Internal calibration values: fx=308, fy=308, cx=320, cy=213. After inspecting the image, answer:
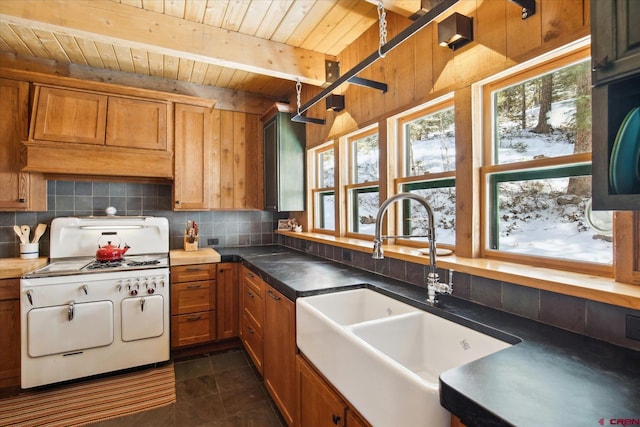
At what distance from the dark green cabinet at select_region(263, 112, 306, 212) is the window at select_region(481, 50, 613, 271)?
6.99ft

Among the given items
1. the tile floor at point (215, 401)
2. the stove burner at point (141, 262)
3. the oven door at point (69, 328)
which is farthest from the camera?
the stove burner at point (141, 262)

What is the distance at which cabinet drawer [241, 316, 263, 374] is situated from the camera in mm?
2369

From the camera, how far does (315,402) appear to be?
142 centimetres

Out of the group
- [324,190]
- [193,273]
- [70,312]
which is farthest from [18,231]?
[324,190]

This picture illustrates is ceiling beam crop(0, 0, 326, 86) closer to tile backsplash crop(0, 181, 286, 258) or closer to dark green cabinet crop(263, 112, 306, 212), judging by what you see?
dark green cabinet crop(263, 112, 306, 212)

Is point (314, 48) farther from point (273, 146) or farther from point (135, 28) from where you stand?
point (135, 28)

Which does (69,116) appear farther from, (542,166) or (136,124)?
(542,166)

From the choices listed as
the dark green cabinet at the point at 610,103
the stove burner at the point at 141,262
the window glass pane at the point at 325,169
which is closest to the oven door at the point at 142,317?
the stove burner at the point at 141,262

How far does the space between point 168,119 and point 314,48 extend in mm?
1597

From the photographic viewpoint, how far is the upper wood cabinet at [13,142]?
2.61 metres

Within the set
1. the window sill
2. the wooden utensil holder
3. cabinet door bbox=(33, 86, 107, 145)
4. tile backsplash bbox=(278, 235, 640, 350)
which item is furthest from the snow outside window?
cabinet door bbox=(33, 86, 107, 145)

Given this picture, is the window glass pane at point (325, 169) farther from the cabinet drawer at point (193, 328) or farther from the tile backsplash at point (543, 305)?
the cabinet drawer at point (193, 328)

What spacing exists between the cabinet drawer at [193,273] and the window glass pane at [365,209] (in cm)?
143

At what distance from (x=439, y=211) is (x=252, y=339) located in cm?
182
